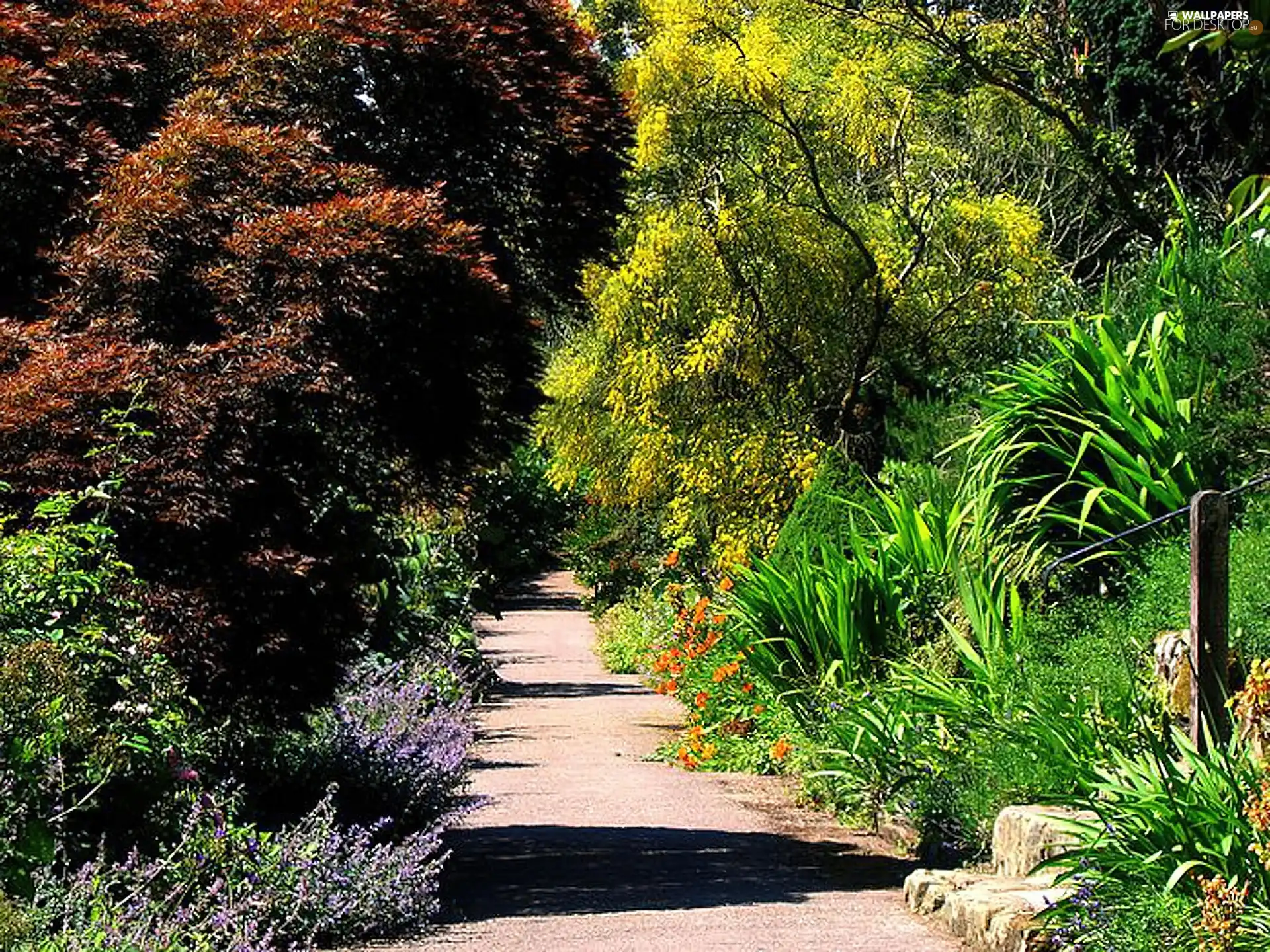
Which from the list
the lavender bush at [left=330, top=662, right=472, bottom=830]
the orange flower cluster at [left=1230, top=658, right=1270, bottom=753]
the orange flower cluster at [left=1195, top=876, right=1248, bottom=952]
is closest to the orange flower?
the lavender bush at [left=330, top=662, right=472, bottom=830]

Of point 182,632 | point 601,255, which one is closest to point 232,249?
point 182,632

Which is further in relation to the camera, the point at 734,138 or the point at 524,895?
the point at 734,138

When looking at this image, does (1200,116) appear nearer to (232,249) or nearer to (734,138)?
(734,138)

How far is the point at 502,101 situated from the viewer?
10789 mm

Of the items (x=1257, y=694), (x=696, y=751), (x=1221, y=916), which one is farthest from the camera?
(x=696, y=751)

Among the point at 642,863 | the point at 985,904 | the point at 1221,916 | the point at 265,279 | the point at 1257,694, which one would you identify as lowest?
the point at 642,863

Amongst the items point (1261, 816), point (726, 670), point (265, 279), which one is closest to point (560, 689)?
point (726, 670)

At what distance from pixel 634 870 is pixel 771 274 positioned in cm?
890

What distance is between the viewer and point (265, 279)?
356 inches

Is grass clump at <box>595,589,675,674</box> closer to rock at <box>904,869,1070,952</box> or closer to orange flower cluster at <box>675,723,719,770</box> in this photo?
orange flower cluster at <box>675,723,719,770</box>

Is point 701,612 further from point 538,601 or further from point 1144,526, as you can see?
point 538,601

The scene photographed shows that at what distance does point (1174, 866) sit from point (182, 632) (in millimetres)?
4586

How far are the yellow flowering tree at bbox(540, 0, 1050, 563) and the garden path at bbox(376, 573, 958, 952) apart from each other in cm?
309

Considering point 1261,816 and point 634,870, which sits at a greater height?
point 1261,816
